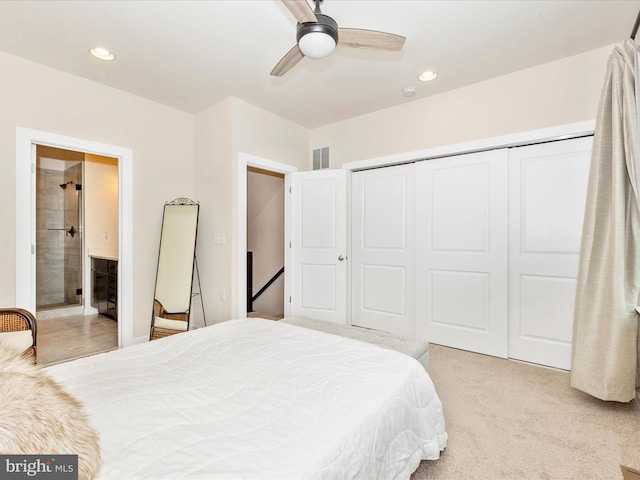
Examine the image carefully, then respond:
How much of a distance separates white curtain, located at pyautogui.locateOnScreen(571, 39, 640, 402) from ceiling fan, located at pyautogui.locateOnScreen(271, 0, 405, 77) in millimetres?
1545

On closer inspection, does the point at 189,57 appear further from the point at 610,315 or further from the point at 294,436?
the point at 610,315

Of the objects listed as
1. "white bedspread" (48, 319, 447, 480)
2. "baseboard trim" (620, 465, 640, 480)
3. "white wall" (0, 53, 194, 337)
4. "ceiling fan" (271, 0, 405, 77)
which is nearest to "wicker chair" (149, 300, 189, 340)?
"white wall" (0, 53, 194, 337)

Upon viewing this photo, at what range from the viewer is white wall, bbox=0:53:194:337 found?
2506mm

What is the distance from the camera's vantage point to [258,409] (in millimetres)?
1014

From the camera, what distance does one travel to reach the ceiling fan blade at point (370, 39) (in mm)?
1759

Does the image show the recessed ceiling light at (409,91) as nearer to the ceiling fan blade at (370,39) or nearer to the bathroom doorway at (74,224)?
the ceiling fan blade at (370,39)

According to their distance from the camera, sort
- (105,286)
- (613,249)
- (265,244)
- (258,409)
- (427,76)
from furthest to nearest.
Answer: (265,244), (105,286), (427,76), (613,249), (258,409)

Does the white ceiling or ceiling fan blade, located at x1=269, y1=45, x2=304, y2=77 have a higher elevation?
the white ceiling

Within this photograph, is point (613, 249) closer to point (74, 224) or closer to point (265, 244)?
point (265, 244)

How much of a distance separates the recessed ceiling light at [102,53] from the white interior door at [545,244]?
369 centimetres

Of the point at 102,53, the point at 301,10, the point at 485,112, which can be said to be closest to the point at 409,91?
the point at 485,112

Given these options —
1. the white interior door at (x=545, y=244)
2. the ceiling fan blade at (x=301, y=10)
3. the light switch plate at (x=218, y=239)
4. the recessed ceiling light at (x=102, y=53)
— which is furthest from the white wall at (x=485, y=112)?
the recessed ceiling light at (x=102, y=53)

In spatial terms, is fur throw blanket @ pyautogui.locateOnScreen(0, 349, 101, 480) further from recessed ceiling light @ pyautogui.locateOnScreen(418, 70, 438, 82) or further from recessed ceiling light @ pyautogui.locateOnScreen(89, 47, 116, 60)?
recessed ceiling light @ pyautogui.locateOnScreen(418, 70, 438, 82)

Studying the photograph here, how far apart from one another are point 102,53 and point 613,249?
4.10 m
